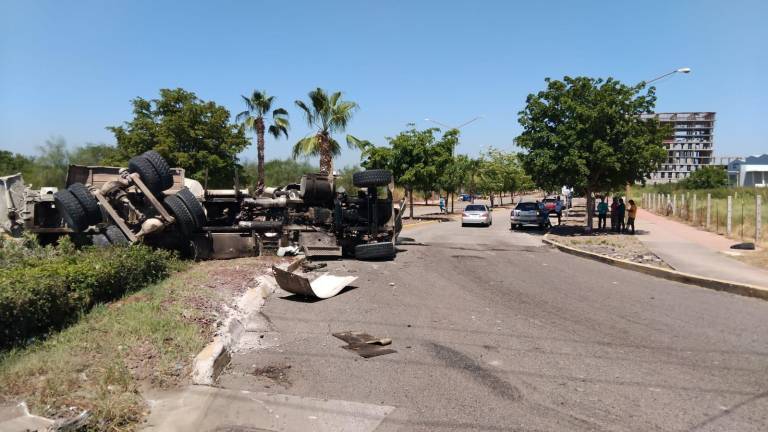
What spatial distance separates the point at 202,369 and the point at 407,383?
192cm

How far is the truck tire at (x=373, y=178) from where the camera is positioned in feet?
50.4

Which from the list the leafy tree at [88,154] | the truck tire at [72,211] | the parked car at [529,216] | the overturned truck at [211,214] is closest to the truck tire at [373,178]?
the overturned truck at [211,214]

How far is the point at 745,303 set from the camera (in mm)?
9781

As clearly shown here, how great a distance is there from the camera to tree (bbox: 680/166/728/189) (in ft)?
320

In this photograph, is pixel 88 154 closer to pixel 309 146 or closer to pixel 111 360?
pixel 309 146

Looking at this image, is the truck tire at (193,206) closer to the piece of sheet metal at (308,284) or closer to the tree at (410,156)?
the piece of sheet metal at (308,284)

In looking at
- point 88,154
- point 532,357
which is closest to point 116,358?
point 532,357

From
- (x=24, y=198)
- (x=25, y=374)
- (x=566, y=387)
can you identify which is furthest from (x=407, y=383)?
(x=24, y=198)

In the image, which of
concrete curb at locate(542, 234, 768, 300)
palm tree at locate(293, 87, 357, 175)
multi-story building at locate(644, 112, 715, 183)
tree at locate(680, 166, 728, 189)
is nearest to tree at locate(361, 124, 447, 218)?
palm tree at locate(293, 87, 357, 175)

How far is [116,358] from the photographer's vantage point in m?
5.34

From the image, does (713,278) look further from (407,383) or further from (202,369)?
(202,369)

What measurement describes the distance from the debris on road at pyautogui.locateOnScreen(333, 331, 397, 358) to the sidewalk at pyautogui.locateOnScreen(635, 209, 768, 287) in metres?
8.14

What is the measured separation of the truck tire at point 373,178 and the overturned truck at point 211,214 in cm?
3

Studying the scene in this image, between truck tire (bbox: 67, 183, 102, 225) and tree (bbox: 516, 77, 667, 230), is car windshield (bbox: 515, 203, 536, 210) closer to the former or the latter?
tree (bbox: 516, 77, 667, 230)
